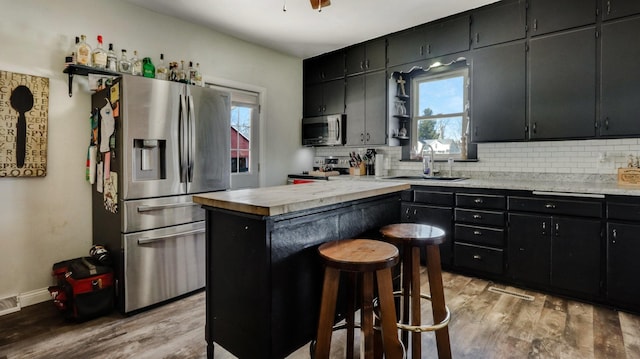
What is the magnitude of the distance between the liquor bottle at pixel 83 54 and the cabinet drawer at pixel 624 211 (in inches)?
169

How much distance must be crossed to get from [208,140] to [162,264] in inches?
44.1

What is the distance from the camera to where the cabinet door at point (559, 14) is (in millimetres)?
2875

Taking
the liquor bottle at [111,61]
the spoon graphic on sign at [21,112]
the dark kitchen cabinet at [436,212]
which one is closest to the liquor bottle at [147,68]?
the liquor bottle at [111,61]

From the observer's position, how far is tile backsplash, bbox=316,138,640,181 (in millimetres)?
3029

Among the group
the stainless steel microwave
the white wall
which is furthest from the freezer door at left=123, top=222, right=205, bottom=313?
the stainless steel microwave

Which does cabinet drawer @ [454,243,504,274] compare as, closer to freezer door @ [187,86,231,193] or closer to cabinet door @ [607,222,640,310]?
cabinet door @ [607,222,640,310]

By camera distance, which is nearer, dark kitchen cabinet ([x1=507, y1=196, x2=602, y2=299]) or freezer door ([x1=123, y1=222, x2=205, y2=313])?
freezer door ([x1=123, y1=222, x2=205, y2=313])

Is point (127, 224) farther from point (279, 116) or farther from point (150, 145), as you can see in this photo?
point (279, 116)

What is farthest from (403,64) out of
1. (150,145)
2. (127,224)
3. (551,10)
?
(127,224)

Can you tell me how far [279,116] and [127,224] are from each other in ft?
9.01

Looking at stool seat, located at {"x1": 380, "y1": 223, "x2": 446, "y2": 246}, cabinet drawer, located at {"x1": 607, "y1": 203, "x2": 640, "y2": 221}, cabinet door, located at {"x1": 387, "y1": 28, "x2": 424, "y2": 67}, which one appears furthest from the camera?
cabinet door, located at {"x1": 387, "y1": 28, "x2": 424, "y2": 67}

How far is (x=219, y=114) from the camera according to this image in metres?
3.10

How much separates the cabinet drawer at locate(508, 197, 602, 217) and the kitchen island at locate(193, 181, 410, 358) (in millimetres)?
1878

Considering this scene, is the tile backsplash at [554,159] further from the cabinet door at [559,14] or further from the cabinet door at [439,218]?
the cabinet door at [559,14]
